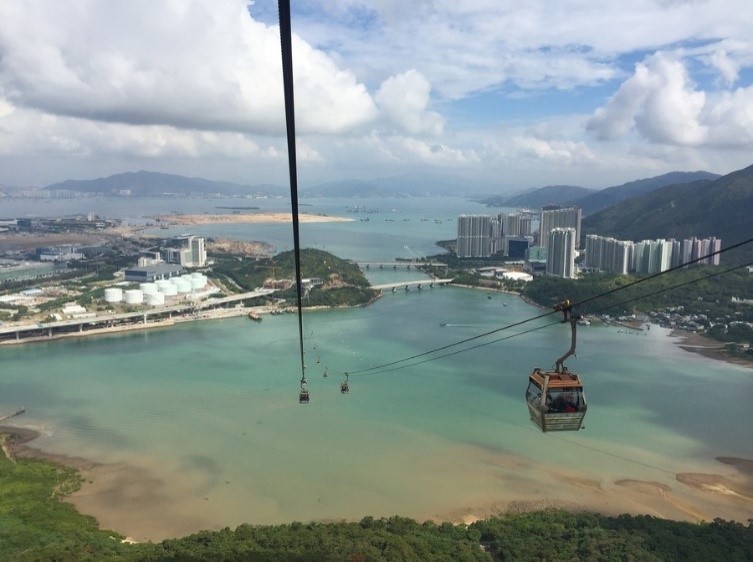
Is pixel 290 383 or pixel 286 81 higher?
pixel 286 81

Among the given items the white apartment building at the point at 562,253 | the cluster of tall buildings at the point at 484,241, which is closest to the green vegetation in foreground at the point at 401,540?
the white apartment building at the point at 562,253

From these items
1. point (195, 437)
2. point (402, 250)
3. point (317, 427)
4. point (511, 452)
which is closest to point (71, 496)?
point (195, 437)

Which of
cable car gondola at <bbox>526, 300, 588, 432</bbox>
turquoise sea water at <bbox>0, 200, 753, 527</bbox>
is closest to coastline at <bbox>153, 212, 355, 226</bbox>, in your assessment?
turquoise sea water at <bbox>0, 200, 753, 527</bbox>

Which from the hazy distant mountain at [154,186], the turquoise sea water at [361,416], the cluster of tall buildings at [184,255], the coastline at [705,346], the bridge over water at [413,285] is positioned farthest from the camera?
the hazy distant mountain at [154,186]

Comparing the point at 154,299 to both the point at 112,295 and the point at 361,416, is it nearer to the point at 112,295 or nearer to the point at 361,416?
the point at 112,295

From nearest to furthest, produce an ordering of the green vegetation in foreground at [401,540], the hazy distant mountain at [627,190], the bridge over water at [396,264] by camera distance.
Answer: the green vegetation in foreground at [401,540], the bridge over water at [396,264], the hazy distant mountain at [627,190]

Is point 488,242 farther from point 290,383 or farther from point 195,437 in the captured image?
point 195,437

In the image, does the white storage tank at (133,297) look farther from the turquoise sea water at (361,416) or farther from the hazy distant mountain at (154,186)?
the hazy distant mountain at (154,186)
